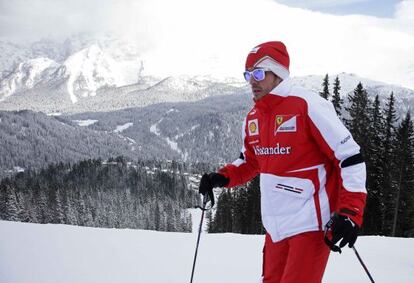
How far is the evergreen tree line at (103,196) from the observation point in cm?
6612

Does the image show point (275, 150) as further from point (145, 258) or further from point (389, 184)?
point (389, 184)

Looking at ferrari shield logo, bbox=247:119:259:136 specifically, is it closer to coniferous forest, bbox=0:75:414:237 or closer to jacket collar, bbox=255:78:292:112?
jacket collar, bbox=255:78:292:112

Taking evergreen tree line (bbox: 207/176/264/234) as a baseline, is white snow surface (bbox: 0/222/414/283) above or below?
above

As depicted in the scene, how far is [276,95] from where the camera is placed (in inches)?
121

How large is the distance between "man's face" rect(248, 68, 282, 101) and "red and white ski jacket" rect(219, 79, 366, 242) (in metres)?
0.07

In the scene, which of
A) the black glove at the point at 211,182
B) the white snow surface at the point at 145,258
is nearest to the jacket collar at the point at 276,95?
the black glove at the point at 211,182

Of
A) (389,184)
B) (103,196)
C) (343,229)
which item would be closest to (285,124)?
(343,229)

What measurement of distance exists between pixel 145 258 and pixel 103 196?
104670mm

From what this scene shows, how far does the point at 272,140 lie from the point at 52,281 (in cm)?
398

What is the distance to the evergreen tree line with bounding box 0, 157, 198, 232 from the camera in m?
66.1

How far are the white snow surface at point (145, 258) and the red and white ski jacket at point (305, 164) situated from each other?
3051 mm

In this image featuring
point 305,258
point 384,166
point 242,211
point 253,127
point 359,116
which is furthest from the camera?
point 242,211

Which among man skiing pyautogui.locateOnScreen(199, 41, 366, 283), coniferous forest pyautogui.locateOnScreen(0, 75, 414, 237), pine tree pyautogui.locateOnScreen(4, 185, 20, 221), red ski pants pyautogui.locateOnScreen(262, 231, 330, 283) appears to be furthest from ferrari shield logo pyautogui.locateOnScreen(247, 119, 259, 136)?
pine tree pyautogui.locateOnScreen(4, 185, 20, 221)

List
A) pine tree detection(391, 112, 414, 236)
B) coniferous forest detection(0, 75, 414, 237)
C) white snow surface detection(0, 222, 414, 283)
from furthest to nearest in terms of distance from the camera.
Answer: coniferous forest detection(0, 75, 414, 237) → pine tree detection(391, 112, 414, 236) → white snow surface detection(0, 222, 414, 283)
